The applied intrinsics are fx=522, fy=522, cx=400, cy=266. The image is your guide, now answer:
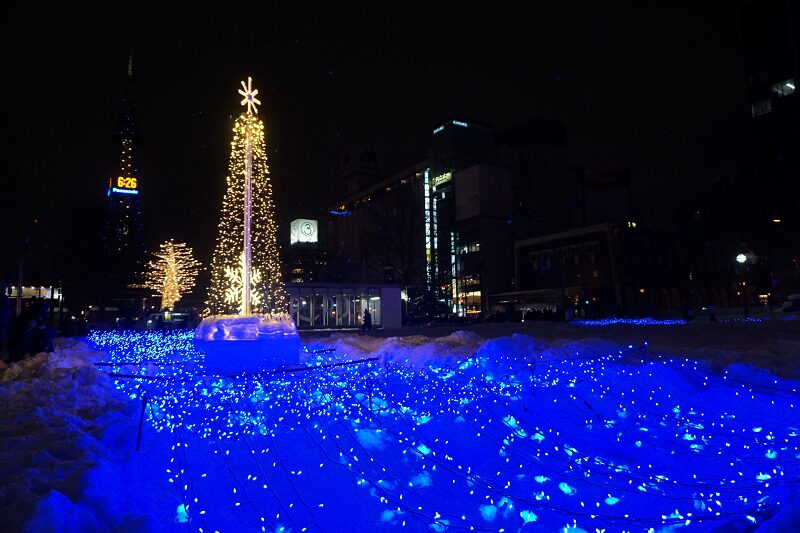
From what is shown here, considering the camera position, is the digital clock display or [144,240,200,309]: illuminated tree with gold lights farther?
the digital clock display

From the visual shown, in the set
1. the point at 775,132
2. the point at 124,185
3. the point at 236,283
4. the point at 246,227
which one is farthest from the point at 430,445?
the point at 124,185

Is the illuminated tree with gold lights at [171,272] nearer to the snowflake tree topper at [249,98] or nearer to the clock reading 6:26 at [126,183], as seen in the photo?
the clock reading 6:26 at [126,183]

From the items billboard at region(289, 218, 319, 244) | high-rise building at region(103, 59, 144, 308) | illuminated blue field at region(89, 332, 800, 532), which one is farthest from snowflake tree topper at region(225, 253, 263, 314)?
billboard at region(289, 218, 319, 244)

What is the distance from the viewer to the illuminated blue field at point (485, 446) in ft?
13.3

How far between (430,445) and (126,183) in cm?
8230

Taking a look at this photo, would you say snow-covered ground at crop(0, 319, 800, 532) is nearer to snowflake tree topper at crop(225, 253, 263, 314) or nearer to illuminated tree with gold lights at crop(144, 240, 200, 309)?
snowflake tree topper at crop(225, 253, 263, 314)

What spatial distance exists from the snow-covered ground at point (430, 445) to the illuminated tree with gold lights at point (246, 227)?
177 inches

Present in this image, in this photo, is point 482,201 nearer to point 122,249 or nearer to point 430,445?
point 122,249

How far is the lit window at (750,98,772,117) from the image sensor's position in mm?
39969

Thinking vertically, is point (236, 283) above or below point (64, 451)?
above

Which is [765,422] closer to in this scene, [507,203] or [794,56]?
→ [794,56]

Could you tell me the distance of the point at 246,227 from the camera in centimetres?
1166

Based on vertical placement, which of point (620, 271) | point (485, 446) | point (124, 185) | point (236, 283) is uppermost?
point (124, 185)

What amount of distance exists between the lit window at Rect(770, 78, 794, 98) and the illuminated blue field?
40.5m
